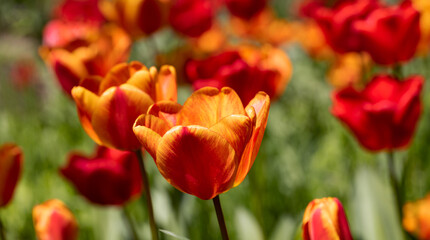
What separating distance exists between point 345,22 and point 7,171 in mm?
745

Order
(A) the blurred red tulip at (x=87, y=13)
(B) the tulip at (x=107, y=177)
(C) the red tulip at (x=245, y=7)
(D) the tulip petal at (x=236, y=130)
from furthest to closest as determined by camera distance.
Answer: (A) the blurred red tulip at (x=87, y=13), (C) the red tulip at (x=245, y=7), (B) the tulip at (x=107, y=177), (D) the tulip petal at (x=236, y=130)

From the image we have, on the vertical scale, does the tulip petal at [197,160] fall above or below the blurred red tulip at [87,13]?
above

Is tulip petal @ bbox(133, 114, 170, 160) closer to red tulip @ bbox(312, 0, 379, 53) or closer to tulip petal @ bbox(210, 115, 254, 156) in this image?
tulip petal @ bbox(210, 115, 254, 156)

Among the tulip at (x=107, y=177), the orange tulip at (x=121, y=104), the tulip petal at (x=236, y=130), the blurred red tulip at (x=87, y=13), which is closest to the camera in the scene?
the tulip petal at (x=236, y=130)

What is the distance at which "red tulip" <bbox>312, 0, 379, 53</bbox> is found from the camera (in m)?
1.03

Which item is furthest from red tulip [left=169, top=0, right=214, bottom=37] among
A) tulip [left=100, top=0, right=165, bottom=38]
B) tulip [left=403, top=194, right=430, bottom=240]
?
tulip [left=403, top=194, right=430, bottom=240]

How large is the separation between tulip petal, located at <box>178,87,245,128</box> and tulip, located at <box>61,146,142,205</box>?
1.02 feet

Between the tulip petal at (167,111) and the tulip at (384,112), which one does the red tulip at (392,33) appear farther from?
the tulip petal at (167,111)

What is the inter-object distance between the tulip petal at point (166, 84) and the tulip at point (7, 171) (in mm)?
209

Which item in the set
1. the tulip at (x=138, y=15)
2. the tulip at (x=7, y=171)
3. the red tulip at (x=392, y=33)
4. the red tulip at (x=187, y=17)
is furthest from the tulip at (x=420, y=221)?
the red tulip at (x=187, y=17)

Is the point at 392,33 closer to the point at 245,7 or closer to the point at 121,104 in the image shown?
the point at 121,104

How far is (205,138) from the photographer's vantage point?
46 centimetres

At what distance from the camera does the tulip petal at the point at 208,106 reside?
19.6 inches

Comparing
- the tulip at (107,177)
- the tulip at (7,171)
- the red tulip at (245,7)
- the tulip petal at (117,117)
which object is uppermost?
the tulip petal at (117,117)
